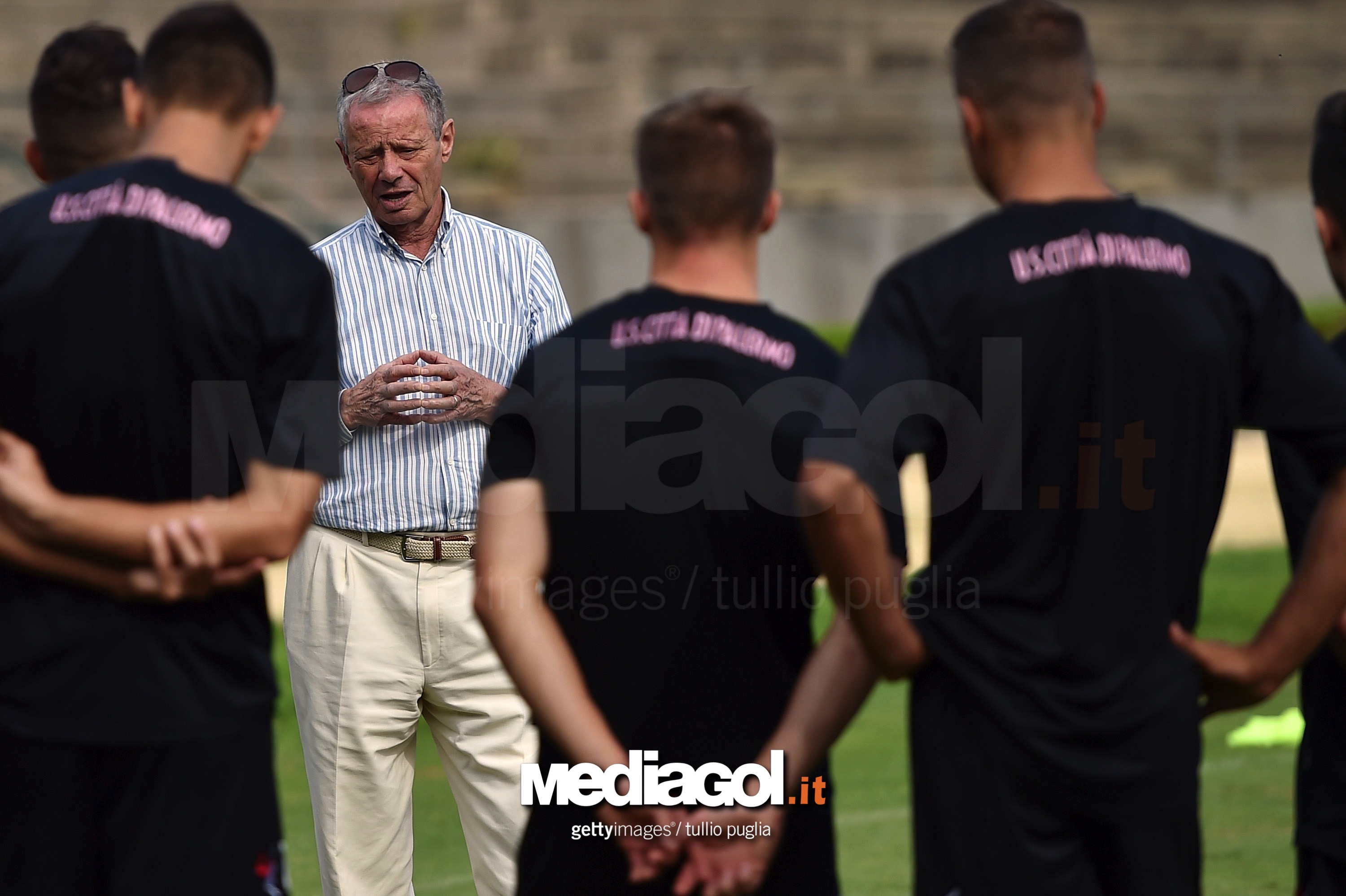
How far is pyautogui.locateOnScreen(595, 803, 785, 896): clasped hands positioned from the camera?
3.24m

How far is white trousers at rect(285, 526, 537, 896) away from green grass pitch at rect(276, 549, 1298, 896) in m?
1.33

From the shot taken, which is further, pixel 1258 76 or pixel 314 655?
pixel 1258 76

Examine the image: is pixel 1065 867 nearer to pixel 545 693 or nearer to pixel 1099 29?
pixel 545 693

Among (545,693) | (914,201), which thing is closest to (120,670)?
(545,693)

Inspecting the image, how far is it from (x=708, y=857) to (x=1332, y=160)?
1.91 metres

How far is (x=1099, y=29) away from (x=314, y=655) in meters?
25.8

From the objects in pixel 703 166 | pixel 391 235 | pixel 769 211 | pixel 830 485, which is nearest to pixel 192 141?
pixel 703 166

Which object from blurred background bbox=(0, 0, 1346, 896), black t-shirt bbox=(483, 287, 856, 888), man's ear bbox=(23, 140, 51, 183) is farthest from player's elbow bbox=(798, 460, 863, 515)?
blurred background bbox=(0, 0, 1346, 896)

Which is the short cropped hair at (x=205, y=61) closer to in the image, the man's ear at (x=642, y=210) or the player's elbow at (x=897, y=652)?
the man's ear at (x=642, y=210)

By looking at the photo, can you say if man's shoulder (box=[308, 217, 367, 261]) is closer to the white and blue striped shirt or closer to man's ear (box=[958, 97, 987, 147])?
the white and blue striped shirt

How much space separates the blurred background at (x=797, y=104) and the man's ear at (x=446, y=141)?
49.0 feet

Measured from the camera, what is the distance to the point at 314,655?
4.93 meters

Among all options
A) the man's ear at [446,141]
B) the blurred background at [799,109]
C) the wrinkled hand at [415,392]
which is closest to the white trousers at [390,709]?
the wrinkled hand at [415,392]

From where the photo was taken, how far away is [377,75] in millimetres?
5129
